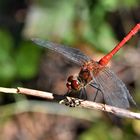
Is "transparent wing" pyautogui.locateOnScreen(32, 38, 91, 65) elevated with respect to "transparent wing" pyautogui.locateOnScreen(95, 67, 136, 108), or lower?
elevated

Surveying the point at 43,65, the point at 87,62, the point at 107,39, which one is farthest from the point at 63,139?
the point at 87,62

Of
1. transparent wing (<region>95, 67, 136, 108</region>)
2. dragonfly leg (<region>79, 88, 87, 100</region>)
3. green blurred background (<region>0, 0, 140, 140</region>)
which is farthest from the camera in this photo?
green blurred background (<region>0, 0, 140, 140</region>)

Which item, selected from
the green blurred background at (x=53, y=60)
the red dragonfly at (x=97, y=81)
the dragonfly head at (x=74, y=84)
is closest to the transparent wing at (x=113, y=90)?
the red dragonfly at (x=97, y=81)

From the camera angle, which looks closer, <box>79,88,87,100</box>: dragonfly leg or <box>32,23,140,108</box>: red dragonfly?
<box>32,23,140,108</box>: red dragonfly

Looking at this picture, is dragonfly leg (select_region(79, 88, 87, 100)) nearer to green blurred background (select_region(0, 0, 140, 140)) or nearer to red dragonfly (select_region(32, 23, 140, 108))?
red dragonfly (select_region(32, 23, 140, 108))

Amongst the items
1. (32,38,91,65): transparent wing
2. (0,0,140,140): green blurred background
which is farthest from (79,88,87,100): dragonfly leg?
(0,0,140,140): green blurred background

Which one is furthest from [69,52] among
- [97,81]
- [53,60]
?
[53,60]

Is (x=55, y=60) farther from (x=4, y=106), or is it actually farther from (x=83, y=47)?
(x=4, y=106)

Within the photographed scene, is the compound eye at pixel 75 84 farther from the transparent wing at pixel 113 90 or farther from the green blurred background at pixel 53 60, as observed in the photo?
the green blurred background at pixel 53 60
